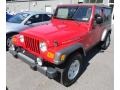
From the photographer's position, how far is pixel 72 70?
14.2 feet

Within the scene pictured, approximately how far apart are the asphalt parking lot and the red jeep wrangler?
288 millimetres

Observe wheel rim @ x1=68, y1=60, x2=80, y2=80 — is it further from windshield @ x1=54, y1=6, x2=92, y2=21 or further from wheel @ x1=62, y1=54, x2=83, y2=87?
windshield @ x1=54, y1=6, x2=92, y2=21

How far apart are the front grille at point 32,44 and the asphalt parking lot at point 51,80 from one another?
0.83 metres

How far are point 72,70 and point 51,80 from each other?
63 centimetres

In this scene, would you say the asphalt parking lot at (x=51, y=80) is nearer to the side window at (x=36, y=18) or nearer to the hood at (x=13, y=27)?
the hood at (x=13, y=27)

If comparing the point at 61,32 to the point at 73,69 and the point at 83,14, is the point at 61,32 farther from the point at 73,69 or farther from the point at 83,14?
the point at 83,14

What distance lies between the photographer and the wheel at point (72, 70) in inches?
155

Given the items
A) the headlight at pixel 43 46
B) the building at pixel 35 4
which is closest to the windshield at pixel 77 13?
the headlight at pixel 43 46

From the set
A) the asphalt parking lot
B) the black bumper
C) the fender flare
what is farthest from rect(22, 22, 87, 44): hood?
the asphalt parking lot

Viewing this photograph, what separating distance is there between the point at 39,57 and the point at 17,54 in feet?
3.11

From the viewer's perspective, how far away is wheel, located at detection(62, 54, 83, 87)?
12.9 ft

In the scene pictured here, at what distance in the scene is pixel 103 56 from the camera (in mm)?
6656

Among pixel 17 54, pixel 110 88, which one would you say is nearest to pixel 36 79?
pixel 17 54

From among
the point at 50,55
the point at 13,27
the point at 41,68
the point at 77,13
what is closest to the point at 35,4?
the point at 13,27
